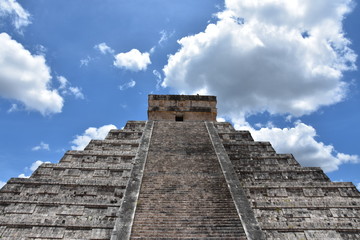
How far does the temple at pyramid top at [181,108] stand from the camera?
591 inches

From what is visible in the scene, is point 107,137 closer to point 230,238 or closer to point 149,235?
point 149,235

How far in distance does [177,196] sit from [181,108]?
8470mm

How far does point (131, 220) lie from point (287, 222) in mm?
3872

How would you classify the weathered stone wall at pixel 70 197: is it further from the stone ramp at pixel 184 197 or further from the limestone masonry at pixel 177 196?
the stone ramp at pixel 184 197

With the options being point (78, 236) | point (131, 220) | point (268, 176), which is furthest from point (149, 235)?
point (268, 176)

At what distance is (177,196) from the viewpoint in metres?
7.18

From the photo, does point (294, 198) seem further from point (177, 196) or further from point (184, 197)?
point (177, 196)

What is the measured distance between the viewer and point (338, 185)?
7969mm

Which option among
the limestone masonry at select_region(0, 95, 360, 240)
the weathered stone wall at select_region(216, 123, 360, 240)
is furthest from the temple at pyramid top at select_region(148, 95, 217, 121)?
the weathered stone wall at select_region(216, 123, 360, 240)

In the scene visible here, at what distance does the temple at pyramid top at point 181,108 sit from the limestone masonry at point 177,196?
4505mm

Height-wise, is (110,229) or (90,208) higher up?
(90,208)

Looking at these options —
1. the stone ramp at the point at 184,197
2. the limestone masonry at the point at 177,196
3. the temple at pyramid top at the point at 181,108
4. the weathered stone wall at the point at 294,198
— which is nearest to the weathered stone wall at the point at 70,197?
the limestone masonry at the point at 177,196

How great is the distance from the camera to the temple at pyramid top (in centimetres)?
1502

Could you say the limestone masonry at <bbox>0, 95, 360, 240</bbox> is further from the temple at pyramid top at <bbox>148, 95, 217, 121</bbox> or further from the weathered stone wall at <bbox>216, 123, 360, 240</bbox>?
the temple at pyramid top at <bbox>148, 95, 217, 121</bbox>
